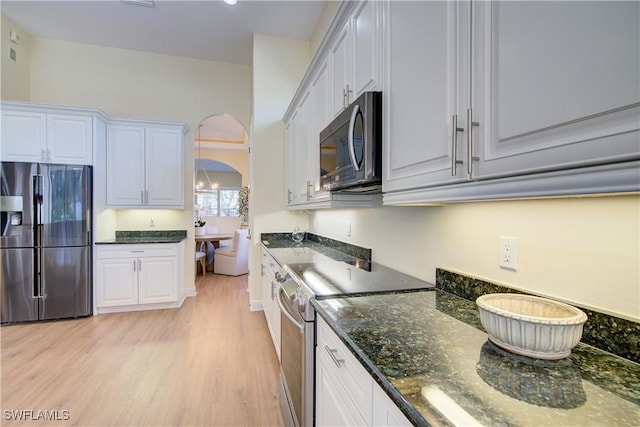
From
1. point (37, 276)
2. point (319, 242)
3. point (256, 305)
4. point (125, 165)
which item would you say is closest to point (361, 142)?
point (319, 242)

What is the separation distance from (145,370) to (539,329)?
269 centimetres

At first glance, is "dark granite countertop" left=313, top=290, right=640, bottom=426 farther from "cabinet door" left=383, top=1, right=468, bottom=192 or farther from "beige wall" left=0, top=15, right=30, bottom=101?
"beige wall" left=0, top=15, right=30, bottom=101

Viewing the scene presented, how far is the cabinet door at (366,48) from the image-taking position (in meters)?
1.34

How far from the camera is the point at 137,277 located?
12.1 feet

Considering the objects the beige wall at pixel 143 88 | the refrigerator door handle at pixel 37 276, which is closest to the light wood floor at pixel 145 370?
the refrigerator door handle at pixel 37 276

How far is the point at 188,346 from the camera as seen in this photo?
2773 mm

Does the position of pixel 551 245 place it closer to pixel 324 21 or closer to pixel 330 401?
pixel 330 401

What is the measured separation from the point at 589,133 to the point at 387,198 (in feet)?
2.45

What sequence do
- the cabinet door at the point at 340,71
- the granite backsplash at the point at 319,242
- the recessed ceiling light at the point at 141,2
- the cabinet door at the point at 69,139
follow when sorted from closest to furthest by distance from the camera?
the cabinet door at the point at 340,71
the granite backsplash at the point at 319,242
the recessed ceiling light at the point at 141,2
the cabinet door at the point at 69,139

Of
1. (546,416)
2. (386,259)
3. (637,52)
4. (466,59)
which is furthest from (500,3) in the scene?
(386,259)

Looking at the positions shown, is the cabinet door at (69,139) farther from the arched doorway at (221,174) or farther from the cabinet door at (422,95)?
the cabinet door at (422,95)

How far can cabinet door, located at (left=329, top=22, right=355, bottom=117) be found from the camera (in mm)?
1675

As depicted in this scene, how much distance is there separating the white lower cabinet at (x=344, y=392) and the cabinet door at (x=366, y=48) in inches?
44.0

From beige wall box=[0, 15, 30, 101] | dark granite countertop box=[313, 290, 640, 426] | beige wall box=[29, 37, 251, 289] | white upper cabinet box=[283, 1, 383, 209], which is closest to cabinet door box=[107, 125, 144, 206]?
beige wall box=[29, 37, 251, 289]
